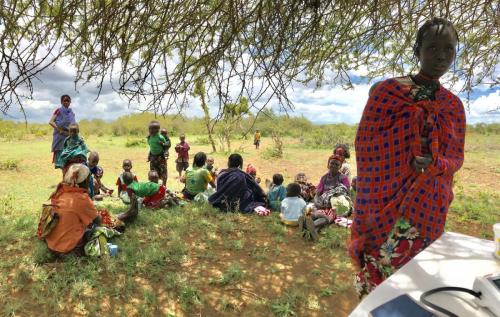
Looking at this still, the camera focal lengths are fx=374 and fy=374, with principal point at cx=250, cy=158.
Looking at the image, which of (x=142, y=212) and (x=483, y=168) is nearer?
(x=142, y=212)

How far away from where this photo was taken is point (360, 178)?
1894 millimetres

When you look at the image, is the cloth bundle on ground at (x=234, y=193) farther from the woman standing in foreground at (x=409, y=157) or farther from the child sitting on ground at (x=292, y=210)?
the woman standing in foreground at (x=409, y=157)

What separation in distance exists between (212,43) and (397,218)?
56.2 inches

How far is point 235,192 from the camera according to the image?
16.7 ft

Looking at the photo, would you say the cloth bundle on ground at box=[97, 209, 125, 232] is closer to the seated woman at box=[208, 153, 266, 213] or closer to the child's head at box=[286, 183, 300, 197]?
the seated woman at box=[208, 153, 266, 213]

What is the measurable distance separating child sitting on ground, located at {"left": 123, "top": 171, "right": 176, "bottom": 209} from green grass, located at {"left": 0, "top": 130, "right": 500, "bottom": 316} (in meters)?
0.26

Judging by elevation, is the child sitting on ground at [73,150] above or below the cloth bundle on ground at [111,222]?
above

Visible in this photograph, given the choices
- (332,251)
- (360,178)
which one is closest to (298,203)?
(332,251)

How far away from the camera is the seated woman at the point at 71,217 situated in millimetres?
3305

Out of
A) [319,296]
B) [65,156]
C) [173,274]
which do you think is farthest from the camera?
[65,156]

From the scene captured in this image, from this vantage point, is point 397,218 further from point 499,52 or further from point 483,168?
point 483,168

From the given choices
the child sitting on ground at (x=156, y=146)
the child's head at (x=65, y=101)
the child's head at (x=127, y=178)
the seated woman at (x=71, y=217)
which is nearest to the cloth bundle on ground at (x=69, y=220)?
the seated woman at (x=71, y=217)

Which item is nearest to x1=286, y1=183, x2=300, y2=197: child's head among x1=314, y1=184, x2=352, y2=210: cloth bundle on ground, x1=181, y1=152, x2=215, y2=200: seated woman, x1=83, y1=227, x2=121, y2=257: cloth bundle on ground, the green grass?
the green grass

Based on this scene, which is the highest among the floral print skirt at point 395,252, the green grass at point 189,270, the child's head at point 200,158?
the child's head at point 200,158
